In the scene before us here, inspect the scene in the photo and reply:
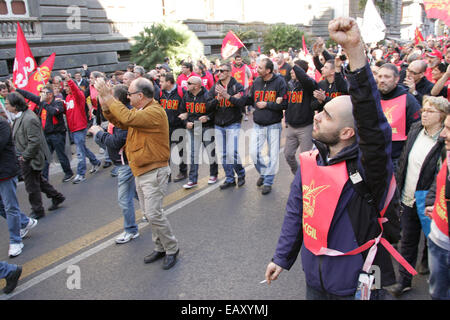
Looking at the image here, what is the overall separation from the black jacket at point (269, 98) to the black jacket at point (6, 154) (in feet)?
10.5

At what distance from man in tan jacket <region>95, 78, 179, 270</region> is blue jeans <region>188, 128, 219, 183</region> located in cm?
249

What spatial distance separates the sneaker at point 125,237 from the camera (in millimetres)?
4699

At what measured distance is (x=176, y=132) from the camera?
7102 millimetres

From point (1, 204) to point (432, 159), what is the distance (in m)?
4.91

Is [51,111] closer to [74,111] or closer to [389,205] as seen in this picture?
[74,111]

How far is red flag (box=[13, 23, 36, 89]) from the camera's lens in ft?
24.9

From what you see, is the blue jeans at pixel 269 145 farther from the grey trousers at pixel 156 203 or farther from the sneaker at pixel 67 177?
the sneaker at pixel 67 177

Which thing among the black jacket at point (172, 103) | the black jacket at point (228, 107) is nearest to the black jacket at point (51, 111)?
the black jacket at point (172, 103)

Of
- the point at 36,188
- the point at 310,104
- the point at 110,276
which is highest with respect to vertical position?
the point at 310,104

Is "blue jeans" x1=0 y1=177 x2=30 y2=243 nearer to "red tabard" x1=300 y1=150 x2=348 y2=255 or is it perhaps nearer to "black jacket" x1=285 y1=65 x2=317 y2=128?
"red tabard" x1=300 y1=150 x2=348 y2=255

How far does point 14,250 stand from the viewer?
14.9 feet

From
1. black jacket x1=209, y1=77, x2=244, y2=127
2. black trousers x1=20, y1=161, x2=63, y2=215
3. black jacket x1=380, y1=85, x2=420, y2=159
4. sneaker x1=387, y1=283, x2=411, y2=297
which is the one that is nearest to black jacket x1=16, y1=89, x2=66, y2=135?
black trousers x1=20, y1=161, x2=63, y2=215
